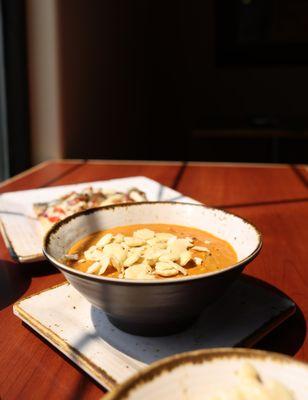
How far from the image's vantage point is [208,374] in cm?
36

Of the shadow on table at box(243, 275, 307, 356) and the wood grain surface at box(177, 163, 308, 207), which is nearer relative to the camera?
the shadow on table at box(243, 275, 307, 356)

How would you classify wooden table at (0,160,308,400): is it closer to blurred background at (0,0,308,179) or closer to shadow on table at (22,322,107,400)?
shadow on table at (22,322,107,400)

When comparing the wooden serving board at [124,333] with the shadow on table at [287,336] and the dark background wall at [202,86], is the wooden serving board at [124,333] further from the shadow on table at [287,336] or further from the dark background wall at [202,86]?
the dark background wall at [202,86]

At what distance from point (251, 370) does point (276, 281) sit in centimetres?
40

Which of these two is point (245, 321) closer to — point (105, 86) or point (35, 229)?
point (35, 229)

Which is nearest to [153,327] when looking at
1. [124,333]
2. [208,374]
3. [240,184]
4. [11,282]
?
[124,333]

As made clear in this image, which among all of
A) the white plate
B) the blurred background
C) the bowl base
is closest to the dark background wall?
the blurred background

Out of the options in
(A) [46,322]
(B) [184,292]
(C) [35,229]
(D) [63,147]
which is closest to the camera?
(B) [184,292]

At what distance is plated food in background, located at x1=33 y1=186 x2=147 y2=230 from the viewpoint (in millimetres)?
1021

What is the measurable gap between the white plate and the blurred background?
1.02 m

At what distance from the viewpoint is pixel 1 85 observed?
80.4 inches

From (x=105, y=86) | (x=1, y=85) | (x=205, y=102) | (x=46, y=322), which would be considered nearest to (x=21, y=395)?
A: (x=46, y=322)

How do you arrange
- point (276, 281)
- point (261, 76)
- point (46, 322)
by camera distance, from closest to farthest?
point (46, 322)
point (276, 281)
point (261, 76)

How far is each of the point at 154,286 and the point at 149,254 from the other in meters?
0.11
